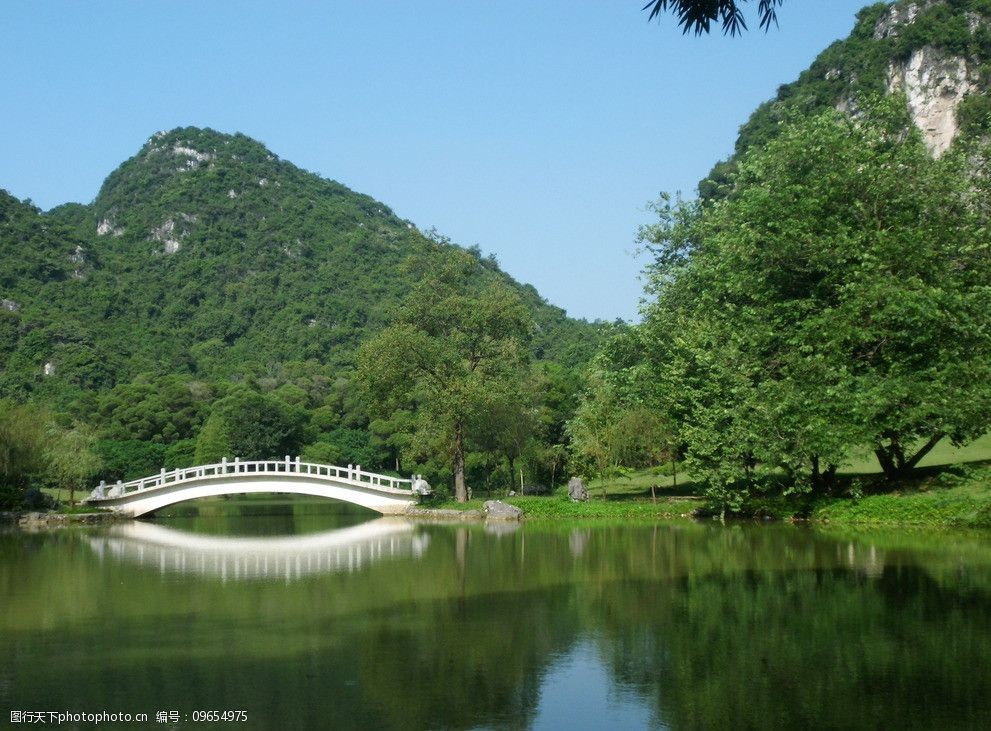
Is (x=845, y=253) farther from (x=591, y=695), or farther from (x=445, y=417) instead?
(x=591, y=695)

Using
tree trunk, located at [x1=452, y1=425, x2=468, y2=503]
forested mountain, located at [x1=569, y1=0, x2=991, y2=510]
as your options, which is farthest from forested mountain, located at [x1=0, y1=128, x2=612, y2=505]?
forested mountain, located at [x1=569, y1=0, x2=991, y2=510]

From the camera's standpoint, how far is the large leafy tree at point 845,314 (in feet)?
84.2

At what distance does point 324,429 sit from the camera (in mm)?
69562

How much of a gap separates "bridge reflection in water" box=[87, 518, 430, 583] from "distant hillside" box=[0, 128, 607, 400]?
3293 cm

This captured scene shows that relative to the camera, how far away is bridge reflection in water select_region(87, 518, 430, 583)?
2134cm

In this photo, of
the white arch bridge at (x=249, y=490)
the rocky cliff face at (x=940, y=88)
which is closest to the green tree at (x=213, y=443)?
the white arch bridge at (x=249, y=490)

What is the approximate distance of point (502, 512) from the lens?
110 ft

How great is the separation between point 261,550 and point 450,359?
12888mm

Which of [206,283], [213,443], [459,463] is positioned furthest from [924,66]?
[206,283]

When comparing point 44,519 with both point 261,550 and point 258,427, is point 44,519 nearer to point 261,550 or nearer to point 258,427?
point 261,550

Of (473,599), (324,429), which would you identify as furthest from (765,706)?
(324,429)

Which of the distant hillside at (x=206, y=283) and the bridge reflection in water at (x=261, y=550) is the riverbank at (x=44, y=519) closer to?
the bridge reflection in water at (x=261, y=550)

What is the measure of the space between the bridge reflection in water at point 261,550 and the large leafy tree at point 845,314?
28.9 ft

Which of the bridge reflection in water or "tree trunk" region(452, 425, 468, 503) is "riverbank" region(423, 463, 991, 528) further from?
the bridge reflection in water
